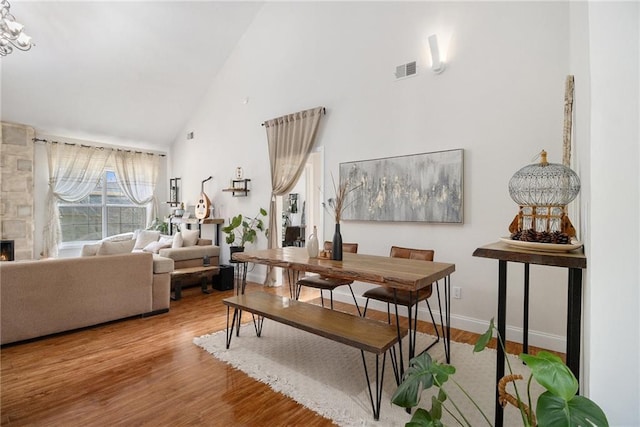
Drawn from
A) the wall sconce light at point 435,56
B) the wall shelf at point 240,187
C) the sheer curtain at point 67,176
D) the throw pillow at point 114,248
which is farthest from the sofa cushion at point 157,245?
the wall sconce light at point 435,56

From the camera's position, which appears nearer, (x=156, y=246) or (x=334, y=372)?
(x=334, y=372)

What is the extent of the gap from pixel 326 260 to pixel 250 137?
3.62m

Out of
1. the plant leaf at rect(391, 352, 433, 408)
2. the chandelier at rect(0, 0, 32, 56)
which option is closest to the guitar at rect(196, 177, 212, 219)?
the chandelier at rect(0, 0, 32, 56)

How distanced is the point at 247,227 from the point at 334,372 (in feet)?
11.2

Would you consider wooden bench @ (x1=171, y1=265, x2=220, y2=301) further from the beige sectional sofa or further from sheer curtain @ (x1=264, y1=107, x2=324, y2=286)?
sheer curtain @ (x1=264, y1=107, x2=324, y2=286)

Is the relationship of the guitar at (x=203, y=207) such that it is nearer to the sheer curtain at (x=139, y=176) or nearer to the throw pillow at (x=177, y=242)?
the throw pillow at (x=177, y=242)

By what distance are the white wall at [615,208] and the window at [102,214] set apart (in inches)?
305

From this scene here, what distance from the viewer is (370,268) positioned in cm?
222

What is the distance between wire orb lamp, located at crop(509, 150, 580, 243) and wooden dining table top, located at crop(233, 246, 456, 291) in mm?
614

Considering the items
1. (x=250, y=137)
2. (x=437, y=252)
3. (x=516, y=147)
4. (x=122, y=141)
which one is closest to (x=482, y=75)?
(x=516, y=147)

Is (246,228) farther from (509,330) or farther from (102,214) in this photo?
(509,330)

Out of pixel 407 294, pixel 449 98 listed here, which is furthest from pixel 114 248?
pixel 449 98

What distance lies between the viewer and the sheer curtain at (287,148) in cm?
451

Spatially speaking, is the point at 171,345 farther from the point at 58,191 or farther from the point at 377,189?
the point at 58,191
